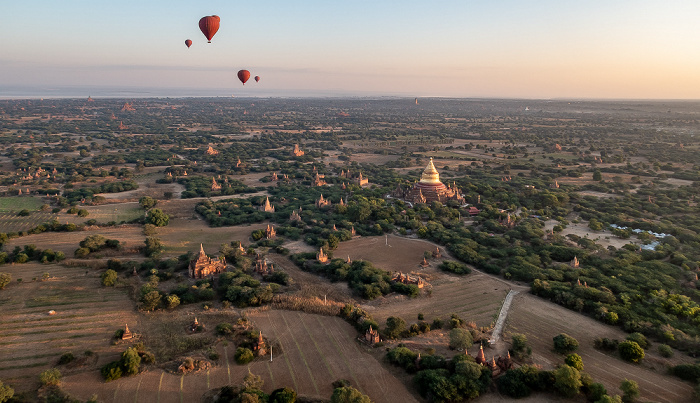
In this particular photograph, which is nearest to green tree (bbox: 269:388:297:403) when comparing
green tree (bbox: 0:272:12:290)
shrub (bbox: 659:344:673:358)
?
shrub (bbox: 659:344:673:358)

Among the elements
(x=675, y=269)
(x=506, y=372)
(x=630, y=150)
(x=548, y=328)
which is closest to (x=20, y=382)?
(x=506, y=372)

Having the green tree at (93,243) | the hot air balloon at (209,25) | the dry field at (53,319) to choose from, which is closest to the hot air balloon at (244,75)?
the hot air balloon at (209,25)

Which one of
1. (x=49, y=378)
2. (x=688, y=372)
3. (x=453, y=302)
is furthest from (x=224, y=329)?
(x=688, y=372)

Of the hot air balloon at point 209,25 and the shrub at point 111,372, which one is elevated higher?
the hot air balloon at point 209,25

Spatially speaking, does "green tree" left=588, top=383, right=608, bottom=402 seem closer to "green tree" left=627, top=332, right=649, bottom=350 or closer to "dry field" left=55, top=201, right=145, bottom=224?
"green tree" left=627, top=332, right=649, bottom=350

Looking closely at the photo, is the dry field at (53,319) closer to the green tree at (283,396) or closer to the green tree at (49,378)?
the green tree at (49,378)

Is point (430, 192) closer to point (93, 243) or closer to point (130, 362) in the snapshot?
point (93, 243)

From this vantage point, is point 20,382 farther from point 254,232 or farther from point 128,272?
point 254,232
